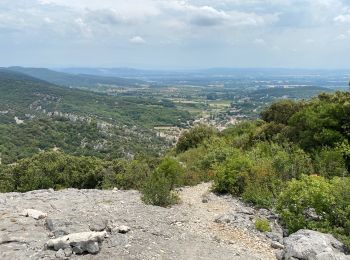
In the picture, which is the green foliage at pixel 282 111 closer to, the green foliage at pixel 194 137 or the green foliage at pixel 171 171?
the green foliage at pixel 194 137

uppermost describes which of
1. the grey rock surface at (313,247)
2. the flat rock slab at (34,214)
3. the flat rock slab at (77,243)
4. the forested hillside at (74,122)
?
the flat rock slab at (77,243)

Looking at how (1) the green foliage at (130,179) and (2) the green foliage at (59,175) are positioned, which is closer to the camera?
(1) the green foliage at (130,179)

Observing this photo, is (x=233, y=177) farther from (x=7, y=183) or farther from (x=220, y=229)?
(x=7, y=183)

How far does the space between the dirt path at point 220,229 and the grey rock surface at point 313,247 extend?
62cm

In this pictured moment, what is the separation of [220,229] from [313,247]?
2.93 m

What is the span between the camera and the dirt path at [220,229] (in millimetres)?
9847

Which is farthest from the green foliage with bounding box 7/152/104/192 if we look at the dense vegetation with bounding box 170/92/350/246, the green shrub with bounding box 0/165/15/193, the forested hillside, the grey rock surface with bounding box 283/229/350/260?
the forested hillside

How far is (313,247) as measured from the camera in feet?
29.2

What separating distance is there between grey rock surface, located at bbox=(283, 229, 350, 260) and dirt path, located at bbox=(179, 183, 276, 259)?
24.3 inches

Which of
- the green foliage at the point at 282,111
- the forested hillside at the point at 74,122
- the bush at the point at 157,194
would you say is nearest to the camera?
the bush at the point at 157,194

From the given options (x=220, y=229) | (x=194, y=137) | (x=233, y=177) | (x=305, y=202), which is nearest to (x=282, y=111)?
(x=194, y=137)

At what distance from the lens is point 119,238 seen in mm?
9531

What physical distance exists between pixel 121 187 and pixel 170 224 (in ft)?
29.9

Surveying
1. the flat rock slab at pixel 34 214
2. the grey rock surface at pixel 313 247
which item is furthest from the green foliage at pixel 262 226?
the flat rock slab at pixel 34 214
